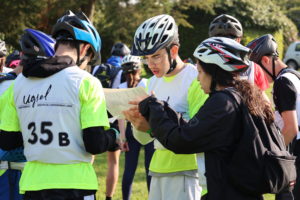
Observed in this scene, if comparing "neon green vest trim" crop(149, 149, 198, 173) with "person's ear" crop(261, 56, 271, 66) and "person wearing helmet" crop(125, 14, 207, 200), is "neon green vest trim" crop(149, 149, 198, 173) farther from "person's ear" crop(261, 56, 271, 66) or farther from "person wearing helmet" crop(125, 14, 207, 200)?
"person's ear" crop(261, 56, 271, 66)

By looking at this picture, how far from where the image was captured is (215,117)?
3117mm

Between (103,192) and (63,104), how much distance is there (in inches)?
214

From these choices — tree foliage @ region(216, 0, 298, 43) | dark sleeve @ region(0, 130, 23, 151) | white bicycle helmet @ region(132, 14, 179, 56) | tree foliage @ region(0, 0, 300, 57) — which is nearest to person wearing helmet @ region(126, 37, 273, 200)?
white bicycle helmet @ region(132, 14, 179, 56)

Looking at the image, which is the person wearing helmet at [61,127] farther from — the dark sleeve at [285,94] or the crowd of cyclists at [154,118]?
the dark sleeve at [285,94]

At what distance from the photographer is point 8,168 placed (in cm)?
481

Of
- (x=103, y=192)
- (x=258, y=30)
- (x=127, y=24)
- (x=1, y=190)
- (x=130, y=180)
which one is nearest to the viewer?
(x=1, y=190)

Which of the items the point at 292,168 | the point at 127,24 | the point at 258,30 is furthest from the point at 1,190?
the point at 258,30

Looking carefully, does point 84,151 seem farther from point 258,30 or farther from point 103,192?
point 258,30

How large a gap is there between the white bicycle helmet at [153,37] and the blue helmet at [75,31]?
52 cm

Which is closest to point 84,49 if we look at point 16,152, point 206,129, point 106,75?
point 206,129

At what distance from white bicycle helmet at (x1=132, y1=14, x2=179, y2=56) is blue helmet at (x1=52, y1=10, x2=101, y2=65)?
1.71ft

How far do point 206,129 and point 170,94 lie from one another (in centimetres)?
132

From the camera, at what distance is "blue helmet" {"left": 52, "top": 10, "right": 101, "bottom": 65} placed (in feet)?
12.0

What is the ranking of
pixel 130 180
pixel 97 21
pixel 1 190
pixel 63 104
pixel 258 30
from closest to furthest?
pixel 63 104, pixel 1 190, pixel 130 180, pixel 97 21, pixel 258 30
